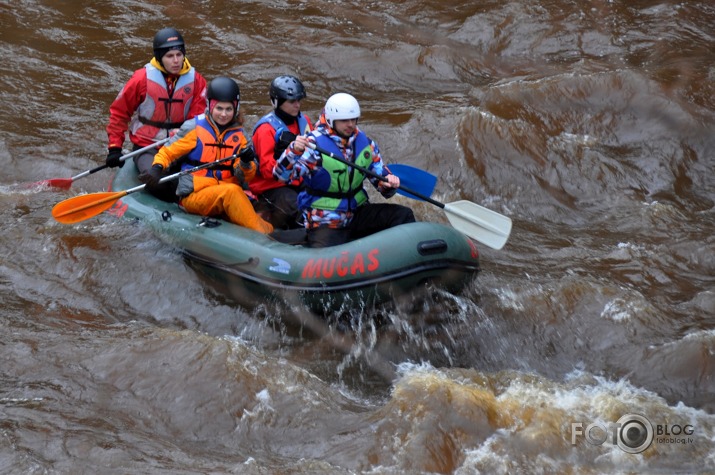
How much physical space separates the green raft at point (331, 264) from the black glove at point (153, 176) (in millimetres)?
400

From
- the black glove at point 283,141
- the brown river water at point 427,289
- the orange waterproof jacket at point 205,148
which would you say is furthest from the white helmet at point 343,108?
the brown river water at point 427,289

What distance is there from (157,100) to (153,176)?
45.9 inches

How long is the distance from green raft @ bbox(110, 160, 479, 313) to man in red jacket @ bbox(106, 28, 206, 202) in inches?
52.0

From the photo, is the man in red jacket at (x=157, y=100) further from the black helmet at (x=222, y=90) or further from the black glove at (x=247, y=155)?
the black glove at (x=247, y=155)

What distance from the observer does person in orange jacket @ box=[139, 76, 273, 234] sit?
6.40 metres

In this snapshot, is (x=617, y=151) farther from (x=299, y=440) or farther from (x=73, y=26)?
(x=73, y=26)

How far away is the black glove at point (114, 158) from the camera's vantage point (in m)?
7.25

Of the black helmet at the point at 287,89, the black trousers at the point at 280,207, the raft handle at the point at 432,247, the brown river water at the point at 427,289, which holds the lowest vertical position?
the brown river water at the point at 427,289

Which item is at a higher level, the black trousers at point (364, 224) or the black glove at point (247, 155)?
the black glove at point (247, 155)

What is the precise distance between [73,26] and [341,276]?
7.67m

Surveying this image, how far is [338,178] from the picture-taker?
19.9ft

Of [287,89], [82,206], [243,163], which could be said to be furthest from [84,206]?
[287,89]

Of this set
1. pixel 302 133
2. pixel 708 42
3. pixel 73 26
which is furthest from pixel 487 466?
pixel 73 26

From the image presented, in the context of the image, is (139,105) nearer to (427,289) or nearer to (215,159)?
(215,159)
